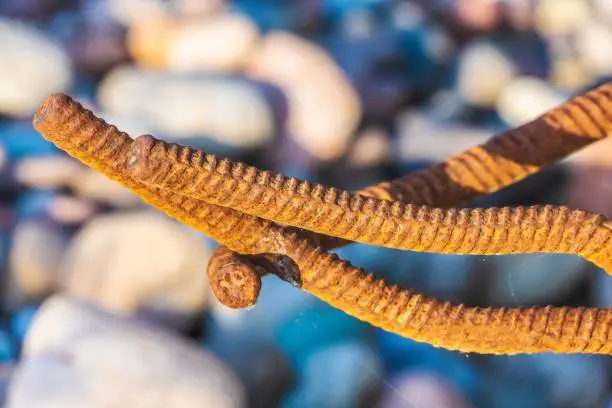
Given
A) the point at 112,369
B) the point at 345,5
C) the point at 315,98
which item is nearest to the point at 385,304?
the point at 112,369

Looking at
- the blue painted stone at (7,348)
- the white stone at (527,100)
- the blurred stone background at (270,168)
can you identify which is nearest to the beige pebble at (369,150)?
the blurred stone background at (270,168)

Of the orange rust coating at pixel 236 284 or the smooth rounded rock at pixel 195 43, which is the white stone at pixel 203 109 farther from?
→ the orange rust coating at pixel 236 284

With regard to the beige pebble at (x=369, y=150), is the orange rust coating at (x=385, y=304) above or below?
above

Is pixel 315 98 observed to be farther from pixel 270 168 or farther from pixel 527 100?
pixel 527 100

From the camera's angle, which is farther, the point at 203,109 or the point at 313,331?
the point at 203,109

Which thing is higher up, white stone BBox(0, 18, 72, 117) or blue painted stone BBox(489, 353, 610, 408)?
white stone BBox(0, 18, 72, 117)

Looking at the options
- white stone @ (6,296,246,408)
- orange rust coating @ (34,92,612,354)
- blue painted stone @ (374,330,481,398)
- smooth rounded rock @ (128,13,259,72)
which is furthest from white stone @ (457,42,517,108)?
orange rust coating @ (34,92,612,354)

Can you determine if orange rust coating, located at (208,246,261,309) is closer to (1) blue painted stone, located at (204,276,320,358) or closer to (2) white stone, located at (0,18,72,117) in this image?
(1) blue painted stone, located at (204,276,320,358)
